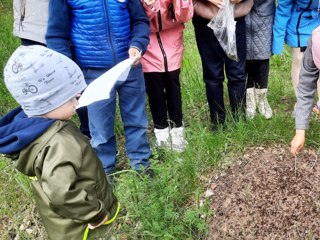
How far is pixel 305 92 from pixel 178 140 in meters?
1.06

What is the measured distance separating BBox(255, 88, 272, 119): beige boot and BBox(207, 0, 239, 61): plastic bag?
60 cm

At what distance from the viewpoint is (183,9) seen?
2660 millimetres

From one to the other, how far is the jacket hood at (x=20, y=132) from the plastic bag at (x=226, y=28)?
1.51 meters

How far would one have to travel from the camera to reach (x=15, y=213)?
283 centimetres

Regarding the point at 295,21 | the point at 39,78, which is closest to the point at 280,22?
the point at 295,21

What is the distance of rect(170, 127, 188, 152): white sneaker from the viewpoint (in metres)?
2.95

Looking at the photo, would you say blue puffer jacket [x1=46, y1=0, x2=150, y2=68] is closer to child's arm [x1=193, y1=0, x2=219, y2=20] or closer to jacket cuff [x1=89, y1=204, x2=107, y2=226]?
child's arm [x1=193, y1=0, x2=219, y2=20]

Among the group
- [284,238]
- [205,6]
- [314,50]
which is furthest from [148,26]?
[284,238]

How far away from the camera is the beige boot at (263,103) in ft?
10.6

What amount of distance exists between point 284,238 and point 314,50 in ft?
3.17

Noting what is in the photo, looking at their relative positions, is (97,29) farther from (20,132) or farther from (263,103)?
(263,103)

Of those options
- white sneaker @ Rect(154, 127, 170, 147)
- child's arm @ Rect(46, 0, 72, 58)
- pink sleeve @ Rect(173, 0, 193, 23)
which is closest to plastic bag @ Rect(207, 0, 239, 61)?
pink sleeve @ Rect(173, 0, 193, 23)

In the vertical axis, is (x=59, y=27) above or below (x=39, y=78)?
below

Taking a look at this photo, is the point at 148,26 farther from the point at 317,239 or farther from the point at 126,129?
the point at 317,239
